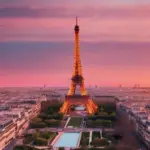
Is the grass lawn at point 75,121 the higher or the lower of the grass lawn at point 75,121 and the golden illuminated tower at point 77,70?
the lower

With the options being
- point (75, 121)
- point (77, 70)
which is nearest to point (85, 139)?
point (75, 121)

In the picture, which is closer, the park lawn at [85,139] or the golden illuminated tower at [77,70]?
the park lawn at [85,139]

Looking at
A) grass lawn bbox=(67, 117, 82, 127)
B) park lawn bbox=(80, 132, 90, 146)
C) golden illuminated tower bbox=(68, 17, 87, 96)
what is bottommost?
park lawn bbox=(80, 132, 90, 146)

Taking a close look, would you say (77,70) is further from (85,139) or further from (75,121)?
(85,139)

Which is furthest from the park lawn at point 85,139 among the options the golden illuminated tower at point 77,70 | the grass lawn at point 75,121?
the golden illuminated tower at point 77,70

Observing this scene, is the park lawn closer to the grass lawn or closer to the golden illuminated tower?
the grass lawn

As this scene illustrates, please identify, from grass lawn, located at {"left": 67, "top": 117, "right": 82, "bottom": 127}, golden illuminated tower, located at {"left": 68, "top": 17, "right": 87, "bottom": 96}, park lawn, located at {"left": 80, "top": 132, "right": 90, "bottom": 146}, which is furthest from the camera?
golden illuminated tower, located at {"left": 68, "top": 17, "right": 87, "bottom": 96}

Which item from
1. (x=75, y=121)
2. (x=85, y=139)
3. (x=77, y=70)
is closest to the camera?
(x=85, y=139)

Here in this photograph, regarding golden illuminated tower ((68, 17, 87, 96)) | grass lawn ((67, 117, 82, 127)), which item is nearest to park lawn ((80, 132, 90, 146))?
grass lawn ((67, 117, 82, 127))

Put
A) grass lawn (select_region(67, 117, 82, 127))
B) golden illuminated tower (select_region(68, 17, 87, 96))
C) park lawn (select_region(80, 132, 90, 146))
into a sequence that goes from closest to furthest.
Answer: park lawn (select_region(80, 132, 90, 146)) < grass lawn (select_region(67, 117, 82, 127)) < golden illuminated tower (select_region(68, 17, 87, 96))

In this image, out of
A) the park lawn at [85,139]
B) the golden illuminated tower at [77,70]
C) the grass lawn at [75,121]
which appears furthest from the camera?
the golden illuminated tower at [77,70]

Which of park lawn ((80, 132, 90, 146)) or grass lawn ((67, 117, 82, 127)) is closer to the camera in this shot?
park lawn ((80, 132, 90, 146))

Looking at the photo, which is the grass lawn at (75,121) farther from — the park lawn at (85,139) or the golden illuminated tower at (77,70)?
the park lawn at (85,139)
